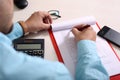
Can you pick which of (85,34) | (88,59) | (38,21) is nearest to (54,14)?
(38,21)

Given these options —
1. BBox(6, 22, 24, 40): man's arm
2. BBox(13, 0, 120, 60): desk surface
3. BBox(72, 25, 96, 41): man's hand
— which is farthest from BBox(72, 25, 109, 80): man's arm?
BBox(6, 22, 24, 40): man's arm

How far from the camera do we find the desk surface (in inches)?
40.5

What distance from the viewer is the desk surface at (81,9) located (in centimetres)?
103

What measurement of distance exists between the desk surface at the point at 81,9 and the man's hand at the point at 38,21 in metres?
0.03

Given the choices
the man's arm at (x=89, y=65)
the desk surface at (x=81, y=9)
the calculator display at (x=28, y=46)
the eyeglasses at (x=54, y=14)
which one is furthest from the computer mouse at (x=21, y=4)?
the man's arm at (x=89, y=65)

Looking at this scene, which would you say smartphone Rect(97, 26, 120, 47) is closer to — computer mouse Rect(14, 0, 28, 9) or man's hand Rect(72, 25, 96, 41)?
man's hand Rect(72, 25, 96, 41)

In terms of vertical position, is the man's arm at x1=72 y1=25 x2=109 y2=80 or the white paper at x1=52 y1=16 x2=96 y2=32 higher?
the white paper at x1=52 y1=16 x2=96 y2=32

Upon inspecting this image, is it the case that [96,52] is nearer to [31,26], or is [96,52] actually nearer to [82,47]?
[82,47]

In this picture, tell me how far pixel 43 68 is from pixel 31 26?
392mm

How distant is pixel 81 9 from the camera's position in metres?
1.07

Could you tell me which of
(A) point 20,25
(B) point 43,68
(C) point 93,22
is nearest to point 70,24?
(C) point 93,22

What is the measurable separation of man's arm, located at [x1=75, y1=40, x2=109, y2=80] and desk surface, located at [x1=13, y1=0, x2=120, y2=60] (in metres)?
0.19

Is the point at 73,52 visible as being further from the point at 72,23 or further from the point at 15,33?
the point at 15,33

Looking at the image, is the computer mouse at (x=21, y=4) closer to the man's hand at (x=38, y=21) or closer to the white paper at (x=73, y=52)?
the man's hand at (x=38, y=21)
